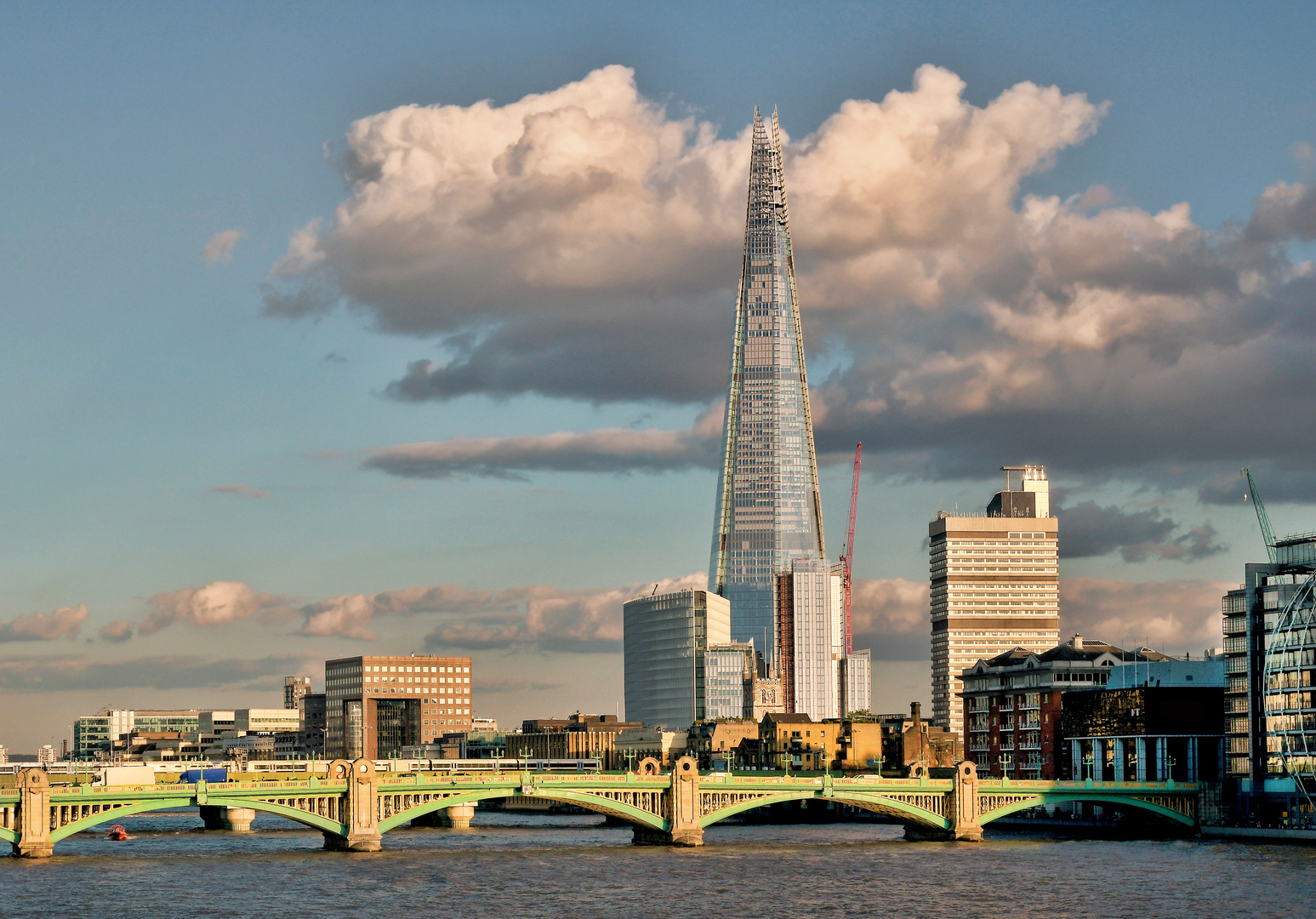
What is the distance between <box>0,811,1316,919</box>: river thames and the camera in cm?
13325

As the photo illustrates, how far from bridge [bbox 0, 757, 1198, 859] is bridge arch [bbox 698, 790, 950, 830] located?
0.14 meters

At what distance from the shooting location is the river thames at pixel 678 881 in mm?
133250

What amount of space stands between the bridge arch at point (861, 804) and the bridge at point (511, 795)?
14 cm

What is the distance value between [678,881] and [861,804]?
43.4m

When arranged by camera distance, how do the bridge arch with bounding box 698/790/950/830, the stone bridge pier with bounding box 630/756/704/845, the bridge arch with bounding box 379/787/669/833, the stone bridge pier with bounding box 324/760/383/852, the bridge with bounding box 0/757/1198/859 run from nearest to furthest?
1. the bridge with bounding box 0/757/1198/859
2. the stone bridge pier with bounding box 324/760/383/852
3. the bridge arch with bounding box 379/787/669/833
4. the stone bridge pier with bounding box 630/756/704/845
5. the bridge arch with bounding box 698/790/950/830

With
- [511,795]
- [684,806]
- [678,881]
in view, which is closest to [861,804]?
[684,806]

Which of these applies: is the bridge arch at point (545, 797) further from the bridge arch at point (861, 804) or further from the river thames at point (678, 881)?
the bridge arch at point (861, 804)

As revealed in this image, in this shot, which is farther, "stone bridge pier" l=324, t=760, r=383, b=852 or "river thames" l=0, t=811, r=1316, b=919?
"stone bridge pier" l=324, t=760, r=383, b=852

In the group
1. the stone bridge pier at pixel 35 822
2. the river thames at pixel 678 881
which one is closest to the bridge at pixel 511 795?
the stone bridge pier at pixel 35 822

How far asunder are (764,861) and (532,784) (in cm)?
2414

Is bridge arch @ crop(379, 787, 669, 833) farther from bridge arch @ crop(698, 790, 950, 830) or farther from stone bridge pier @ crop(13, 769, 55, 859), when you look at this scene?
stone bridge pier @ crop(13, 769, 55, 859)

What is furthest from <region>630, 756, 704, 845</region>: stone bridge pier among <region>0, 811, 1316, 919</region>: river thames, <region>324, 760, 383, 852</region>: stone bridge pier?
<region>324, 760, 383, 852</region>: stone bridge pier

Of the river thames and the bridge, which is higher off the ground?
the bridge

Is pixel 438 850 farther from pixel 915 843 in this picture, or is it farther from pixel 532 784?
pixel 915 843
